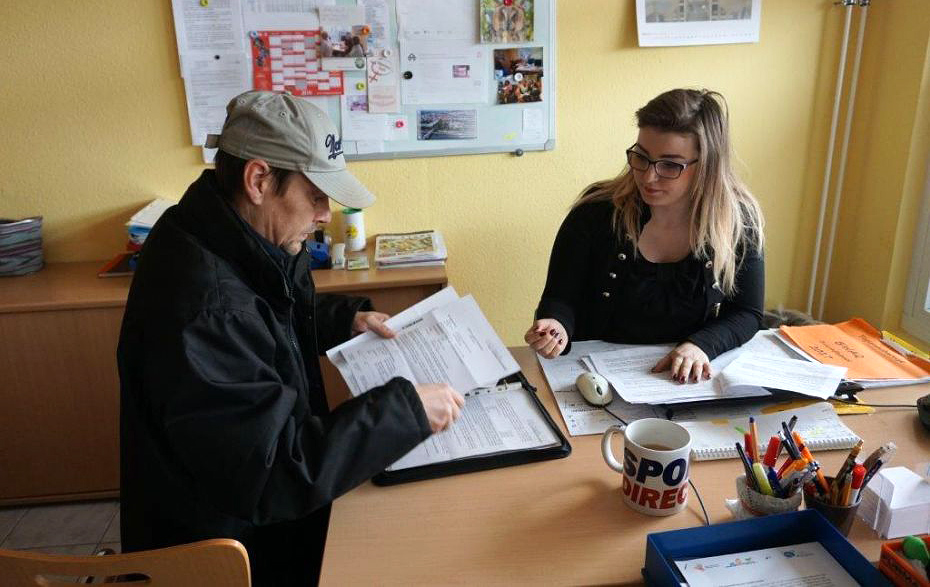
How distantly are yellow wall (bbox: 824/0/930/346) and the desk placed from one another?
1500mm

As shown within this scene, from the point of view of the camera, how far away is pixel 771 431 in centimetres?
112

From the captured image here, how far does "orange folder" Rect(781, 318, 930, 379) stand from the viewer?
134 cm

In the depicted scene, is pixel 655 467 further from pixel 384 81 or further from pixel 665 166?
pixel 384 81

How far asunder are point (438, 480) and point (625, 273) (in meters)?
0.83

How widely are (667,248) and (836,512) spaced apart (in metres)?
0.88

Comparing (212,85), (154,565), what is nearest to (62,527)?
(212,85)

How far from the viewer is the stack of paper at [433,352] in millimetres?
1167

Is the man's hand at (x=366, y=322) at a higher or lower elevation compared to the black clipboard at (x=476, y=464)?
higher

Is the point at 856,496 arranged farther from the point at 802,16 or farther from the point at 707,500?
the point at 802,16

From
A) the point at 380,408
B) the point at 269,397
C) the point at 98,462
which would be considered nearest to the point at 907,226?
the point at 380,408

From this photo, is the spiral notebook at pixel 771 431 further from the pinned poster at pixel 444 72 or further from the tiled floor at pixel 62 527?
the tiled floor at pixel 62 527

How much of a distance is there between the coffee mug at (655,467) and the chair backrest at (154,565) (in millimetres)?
535

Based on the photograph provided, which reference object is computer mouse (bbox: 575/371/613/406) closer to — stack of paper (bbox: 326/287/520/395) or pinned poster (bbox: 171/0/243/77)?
stack of paper (bbox: 326/287/520/395)

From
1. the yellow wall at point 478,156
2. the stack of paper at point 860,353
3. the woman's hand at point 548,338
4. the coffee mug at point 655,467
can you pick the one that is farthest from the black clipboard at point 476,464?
the yellow wall at point 478,156
